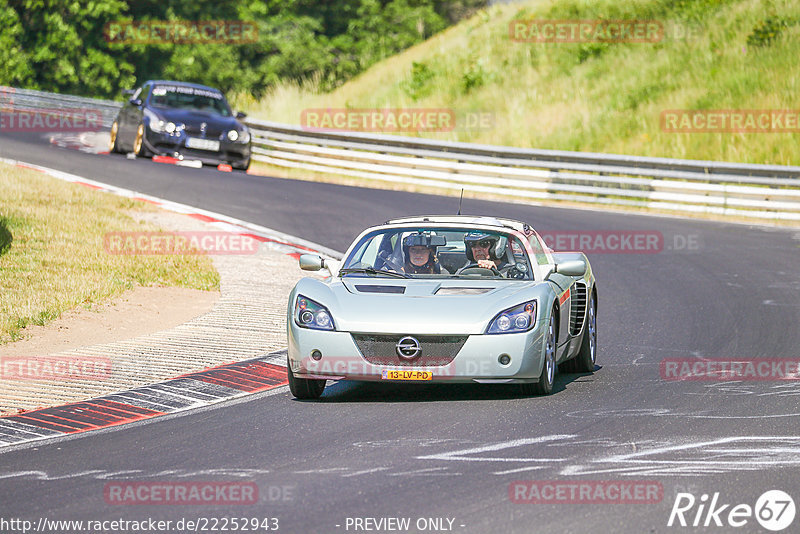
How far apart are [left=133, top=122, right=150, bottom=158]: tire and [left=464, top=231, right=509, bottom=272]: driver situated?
1628 cm

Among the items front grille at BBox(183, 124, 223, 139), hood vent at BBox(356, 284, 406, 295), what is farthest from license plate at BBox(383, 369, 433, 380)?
front grille at BBox(183, 124, 223, 139)

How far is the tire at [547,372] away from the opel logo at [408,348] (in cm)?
92

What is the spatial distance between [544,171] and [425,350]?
17.3 m

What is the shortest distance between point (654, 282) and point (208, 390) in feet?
25.7

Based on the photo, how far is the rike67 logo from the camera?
5.79m

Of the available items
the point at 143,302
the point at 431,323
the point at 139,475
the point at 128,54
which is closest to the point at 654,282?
the point at 143,302

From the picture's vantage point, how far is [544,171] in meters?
25.6

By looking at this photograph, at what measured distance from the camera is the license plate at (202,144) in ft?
81.7
